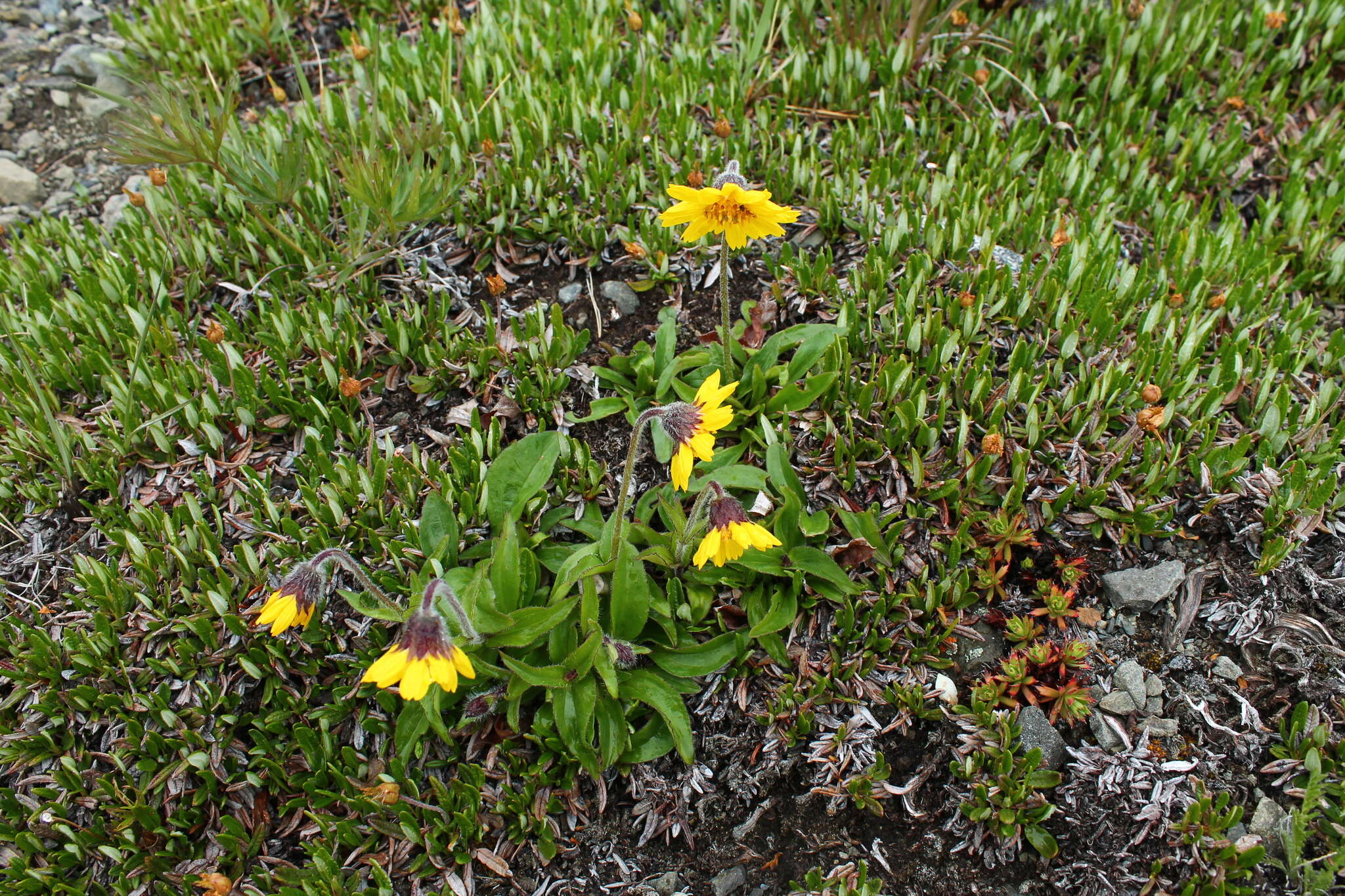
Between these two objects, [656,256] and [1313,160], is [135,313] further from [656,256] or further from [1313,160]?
[1313,160]

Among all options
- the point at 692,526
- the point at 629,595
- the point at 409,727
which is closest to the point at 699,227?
the point at 692,526

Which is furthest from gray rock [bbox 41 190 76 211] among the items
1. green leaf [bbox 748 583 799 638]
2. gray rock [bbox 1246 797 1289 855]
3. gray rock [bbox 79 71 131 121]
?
gray rock [bbox 1246 797 1289 855]

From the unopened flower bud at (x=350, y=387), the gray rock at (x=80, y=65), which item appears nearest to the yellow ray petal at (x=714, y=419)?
the unopened flower bud at (x=350, y=387)

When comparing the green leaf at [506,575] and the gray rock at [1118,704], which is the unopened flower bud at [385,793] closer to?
the green leaf at [506,575]

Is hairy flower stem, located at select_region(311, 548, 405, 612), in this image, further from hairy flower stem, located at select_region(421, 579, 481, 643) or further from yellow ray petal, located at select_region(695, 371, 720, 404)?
yellow ray petal, located at select_region(695, 371, 720, 404)

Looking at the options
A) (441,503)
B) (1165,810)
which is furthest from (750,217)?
(1165,810)
